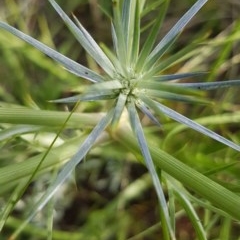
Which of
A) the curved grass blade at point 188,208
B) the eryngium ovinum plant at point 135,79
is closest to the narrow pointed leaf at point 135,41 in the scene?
the eryngium ovinum plant at point 135,79

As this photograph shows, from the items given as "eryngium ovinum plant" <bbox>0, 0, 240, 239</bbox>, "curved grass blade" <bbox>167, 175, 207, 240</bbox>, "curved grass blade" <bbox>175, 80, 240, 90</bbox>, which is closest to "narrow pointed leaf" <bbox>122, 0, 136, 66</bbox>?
"eryngium ovinum plant" <bbox>0, 0, 240, 239</bbox>

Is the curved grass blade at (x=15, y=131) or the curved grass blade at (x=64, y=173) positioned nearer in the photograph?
the curved grass blade at (x=64, y=173)

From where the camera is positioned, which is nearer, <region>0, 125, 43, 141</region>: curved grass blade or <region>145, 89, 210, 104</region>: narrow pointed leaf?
<region>145, 89, 210, 104</region>: narrow pointed leaf

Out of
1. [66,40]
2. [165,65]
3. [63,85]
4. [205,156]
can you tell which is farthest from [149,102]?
[66,40]

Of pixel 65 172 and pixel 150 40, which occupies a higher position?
pixel 150 40

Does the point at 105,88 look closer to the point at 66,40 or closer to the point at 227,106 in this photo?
the point at 227,106

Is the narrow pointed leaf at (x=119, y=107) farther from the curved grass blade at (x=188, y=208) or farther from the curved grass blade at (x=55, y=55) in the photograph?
the curved grass blade at (x=188, y=208)

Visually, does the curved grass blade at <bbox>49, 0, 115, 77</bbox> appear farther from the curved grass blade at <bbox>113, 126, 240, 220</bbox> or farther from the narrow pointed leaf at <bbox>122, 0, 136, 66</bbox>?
the curved grass blade at <bbox>113, 126, 240, 220</bbox>

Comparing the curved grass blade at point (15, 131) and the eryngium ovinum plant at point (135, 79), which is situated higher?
the curved grass blade at point (15, 131)

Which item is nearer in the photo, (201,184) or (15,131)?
(201,184)

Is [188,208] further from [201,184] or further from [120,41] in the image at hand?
[120,41]

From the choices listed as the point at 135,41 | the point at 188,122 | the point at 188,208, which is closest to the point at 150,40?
the point at 135,41
